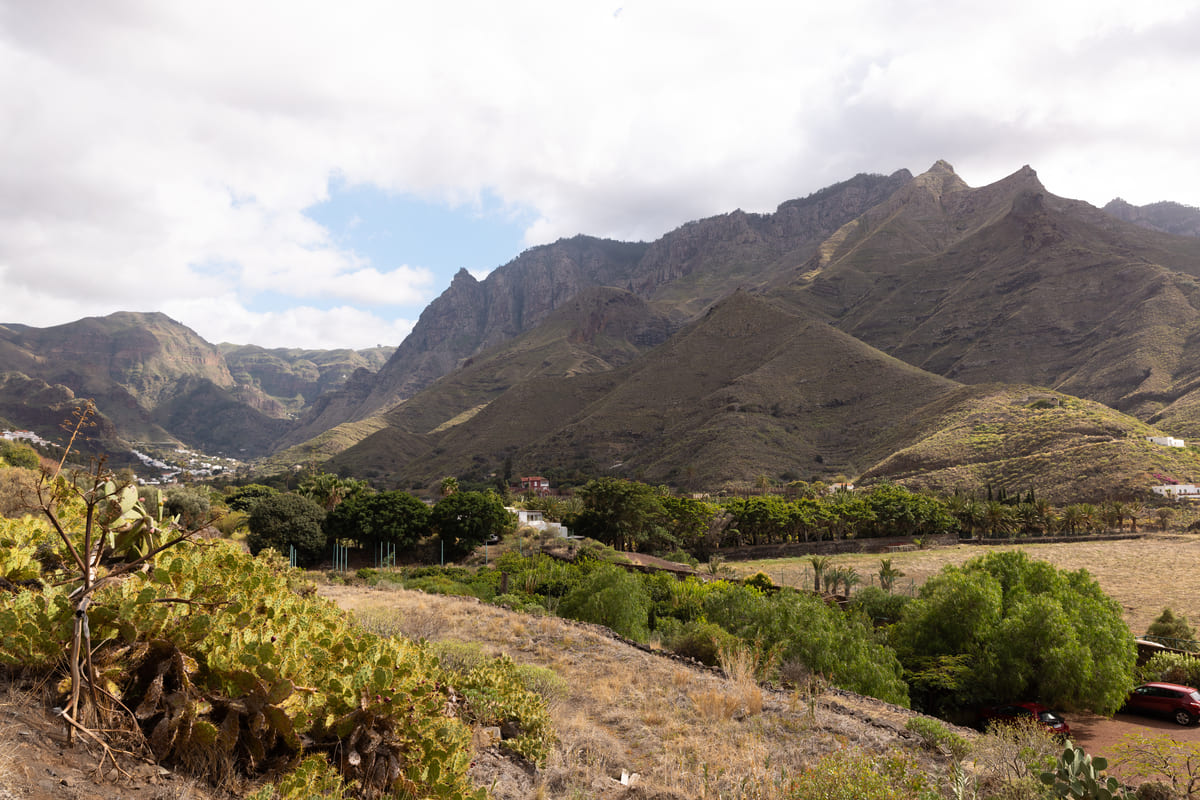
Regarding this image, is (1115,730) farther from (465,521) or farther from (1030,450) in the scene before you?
(1030,450)

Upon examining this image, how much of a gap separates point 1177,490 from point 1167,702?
53652mm

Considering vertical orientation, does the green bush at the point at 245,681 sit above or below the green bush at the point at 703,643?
above

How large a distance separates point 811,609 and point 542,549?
29.6 metres

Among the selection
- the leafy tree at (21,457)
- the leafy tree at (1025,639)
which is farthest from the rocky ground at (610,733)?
the leafy tree at (21,457)

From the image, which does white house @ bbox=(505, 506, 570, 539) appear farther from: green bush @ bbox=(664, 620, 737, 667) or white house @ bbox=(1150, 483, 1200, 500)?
white house @ bbox=(1150, 483, 1200, 500)

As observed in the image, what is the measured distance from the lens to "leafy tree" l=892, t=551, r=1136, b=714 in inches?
594

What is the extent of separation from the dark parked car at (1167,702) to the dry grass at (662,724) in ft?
41.9

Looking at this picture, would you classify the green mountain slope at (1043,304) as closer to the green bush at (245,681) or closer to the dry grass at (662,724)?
the dry grass at (662,724)

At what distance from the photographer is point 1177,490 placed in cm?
5559

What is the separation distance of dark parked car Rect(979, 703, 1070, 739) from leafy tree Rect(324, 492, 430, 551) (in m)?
37.0

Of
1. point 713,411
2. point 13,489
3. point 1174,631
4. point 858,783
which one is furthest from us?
point 713,411

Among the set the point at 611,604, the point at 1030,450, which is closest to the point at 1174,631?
the point at 611,604

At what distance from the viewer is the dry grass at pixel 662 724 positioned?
6.31 meters

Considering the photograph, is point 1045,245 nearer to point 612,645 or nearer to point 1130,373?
point 1130,373
